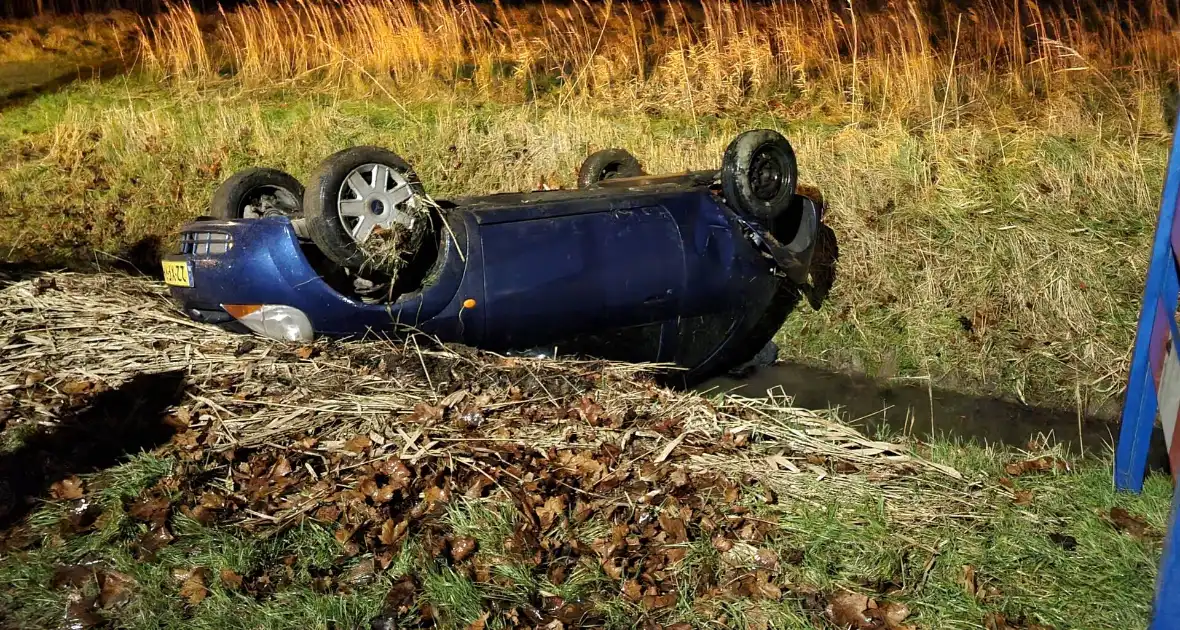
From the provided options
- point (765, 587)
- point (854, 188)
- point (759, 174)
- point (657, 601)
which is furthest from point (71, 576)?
point (854, 188)

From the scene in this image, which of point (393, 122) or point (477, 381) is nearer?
point (477, 381)

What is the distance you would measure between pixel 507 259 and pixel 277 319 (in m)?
1.26

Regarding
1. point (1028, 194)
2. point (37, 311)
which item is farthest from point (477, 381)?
point (1028, 194)

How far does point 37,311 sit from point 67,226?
11.3 feet

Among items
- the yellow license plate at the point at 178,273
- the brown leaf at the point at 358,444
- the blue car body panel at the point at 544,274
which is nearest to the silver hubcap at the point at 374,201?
the blue car body panel at the point at 544,274

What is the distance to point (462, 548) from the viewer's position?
12.3 feet

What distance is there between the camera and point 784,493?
13.7ft

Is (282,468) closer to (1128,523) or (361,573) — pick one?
(361,573)

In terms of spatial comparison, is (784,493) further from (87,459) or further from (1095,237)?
(1095,237)

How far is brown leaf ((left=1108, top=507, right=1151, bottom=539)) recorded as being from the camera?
3.92 m

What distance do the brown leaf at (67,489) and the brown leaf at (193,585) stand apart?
747mm

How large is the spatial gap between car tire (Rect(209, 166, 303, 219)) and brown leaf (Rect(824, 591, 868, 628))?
3.88m

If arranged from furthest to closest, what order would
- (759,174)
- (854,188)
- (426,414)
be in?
(854,188), (759,174), (426,414)

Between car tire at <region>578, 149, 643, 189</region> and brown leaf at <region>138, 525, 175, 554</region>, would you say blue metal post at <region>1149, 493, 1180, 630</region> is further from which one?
car tire at <region>578, 149, 643, 189</region>
